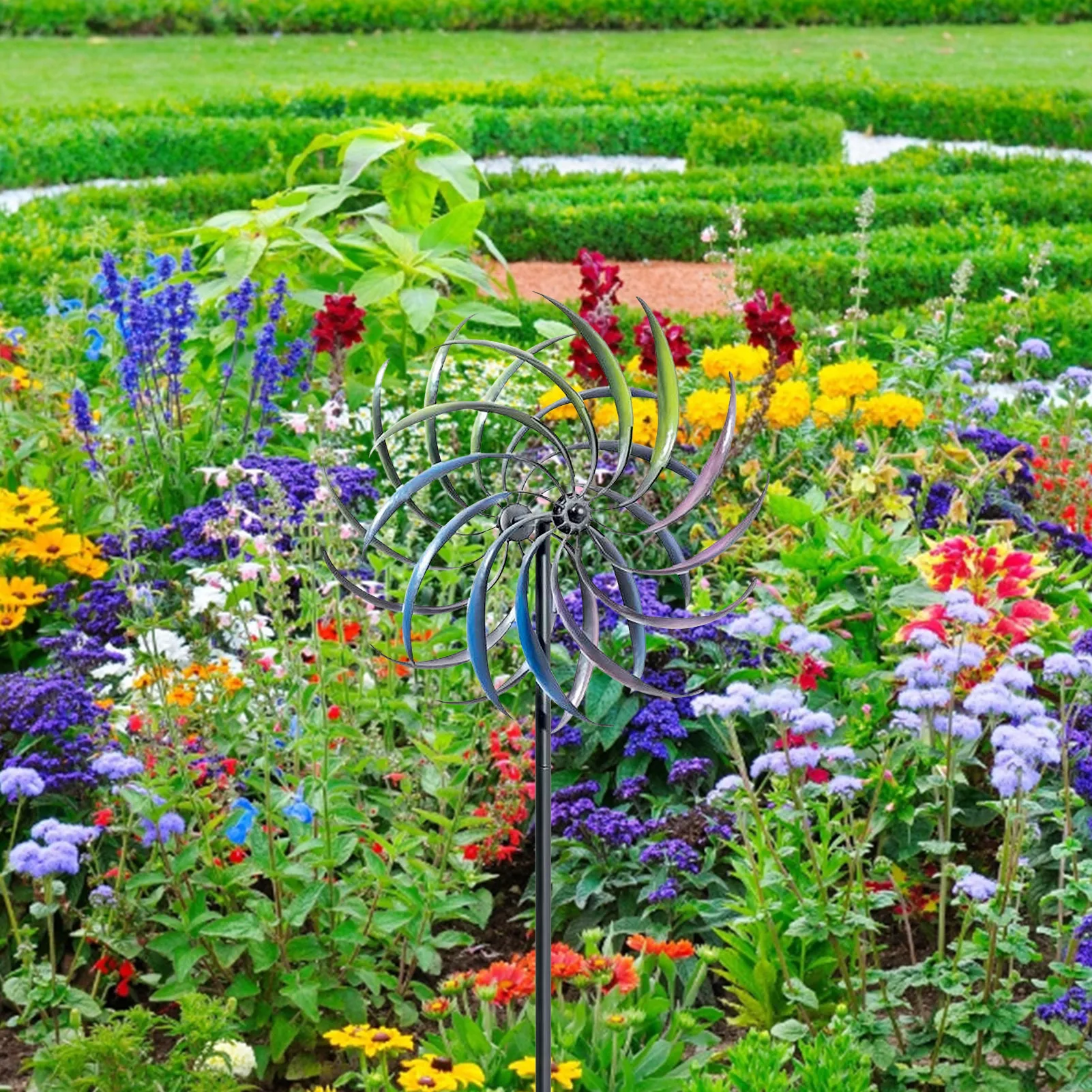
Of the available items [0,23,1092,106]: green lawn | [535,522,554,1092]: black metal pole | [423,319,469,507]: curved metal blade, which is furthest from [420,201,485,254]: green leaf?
[0,23,1092,106]: green lawn

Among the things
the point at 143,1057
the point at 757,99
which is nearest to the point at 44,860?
the point at 143,1057

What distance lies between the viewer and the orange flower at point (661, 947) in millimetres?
2865

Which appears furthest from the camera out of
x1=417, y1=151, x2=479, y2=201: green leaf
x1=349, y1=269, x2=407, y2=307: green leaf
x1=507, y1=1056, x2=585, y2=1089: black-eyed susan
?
x1=417, y1=151, x2=479, y2=201: green leaf

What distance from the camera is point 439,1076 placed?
235 centimetres

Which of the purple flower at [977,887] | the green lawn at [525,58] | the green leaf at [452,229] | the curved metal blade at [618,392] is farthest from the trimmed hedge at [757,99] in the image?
the curved metal blade at [618,392]

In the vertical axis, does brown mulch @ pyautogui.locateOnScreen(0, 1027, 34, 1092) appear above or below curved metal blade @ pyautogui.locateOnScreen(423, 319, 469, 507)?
below

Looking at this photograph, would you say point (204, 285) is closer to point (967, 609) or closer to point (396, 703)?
point (396, 703)

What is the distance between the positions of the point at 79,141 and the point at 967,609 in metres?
10.1

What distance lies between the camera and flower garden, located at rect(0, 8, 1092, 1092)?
2738 millimetres

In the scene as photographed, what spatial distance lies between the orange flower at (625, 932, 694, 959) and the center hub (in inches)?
53.0

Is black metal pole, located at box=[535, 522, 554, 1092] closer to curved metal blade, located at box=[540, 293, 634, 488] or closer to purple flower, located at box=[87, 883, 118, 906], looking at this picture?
curved metal blade, located at box=[540, 293, 634, 488]

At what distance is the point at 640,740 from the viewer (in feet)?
11.5

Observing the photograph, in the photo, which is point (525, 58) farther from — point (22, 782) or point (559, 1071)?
point (559, 1071)

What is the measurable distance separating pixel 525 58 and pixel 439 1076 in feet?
57.2
